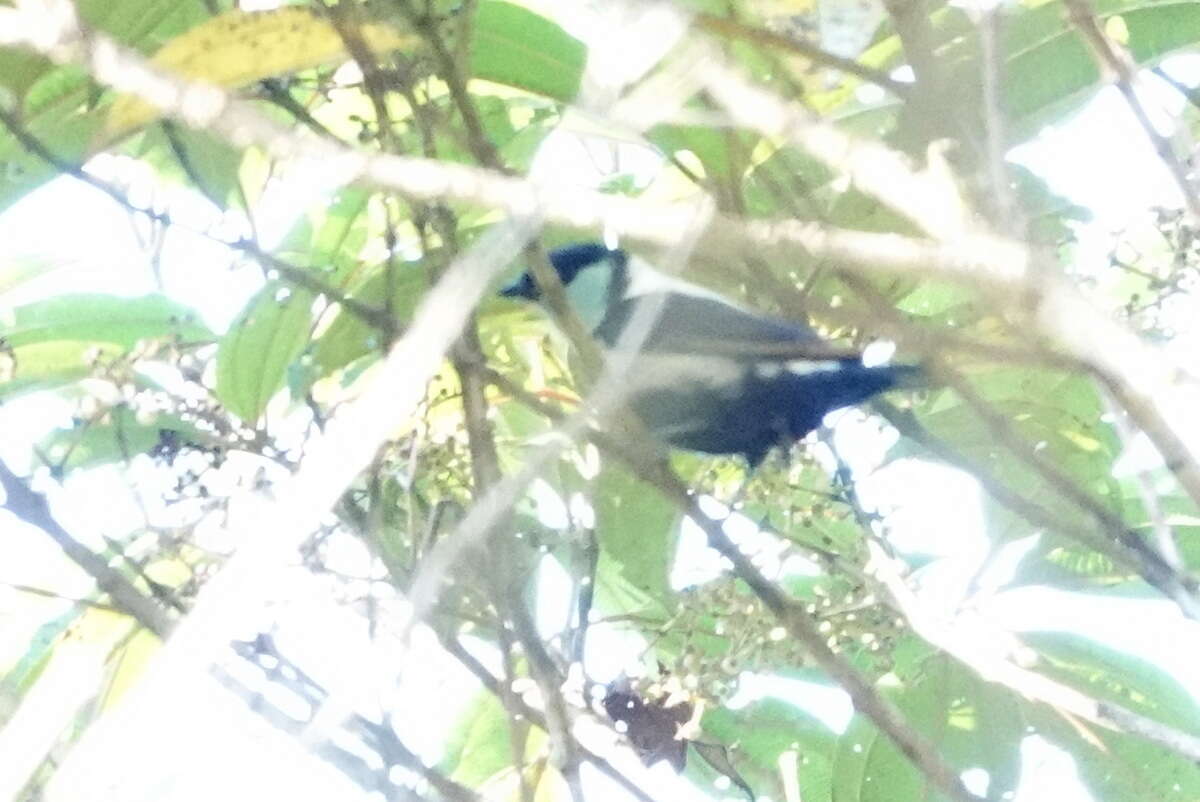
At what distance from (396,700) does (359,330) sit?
0.36m

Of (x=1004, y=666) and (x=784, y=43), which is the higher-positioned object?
(x=784, y=43)

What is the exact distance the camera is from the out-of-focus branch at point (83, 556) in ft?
3.16

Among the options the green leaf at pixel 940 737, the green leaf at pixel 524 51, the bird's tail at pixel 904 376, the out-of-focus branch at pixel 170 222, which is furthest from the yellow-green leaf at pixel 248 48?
the green leaf at pixel 940 737

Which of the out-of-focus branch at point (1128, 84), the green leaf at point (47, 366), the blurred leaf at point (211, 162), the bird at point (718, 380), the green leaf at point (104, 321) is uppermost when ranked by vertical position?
the bird at point (718, 380)

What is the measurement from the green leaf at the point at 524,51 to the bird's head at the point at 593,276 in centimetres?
66

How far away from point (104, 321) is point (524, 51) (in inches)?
18.1

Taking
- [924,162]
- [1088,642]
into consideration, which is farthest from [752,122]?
[1088,642]

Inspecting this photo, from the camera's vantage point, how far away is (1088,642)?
4.66ft

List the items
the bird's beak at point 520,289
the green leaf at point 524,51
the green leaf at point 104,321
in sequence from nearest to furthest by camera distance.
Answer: the green leaf at point 524,51, the green leaf at point 104,321, the bird's beak at point 520,289

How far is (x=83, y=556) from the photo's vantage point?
98 centimetres

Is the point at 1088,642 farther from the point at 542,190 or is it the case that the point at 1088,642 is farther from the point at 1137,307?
the point at 542,190

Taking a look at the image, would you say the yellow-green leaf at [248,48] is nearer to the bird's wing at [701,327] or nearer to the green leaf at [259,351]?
the green leaf at [259,351]

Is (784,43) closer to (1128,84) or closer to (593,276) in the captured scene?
(1128,84)

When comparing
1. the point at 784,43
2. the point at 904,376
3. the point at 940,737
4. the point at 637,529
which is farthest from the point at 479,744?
the point at 784,43
